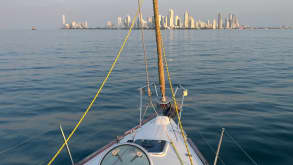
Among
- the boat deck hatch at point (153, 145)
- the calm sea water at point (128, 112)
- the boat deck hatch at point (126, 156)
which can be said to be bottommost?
the calm sea water at point (128, 112)

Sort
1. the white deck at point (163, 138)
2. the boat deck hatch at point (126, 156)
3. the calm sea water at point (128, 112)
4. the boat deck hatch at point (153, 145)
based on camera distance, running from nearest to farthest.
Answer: the boat deck hatch at point (126, 156), the white deck at point (163, 138), the boat deck hatch at point (153, 145), the calm sea water at point (128, 112)

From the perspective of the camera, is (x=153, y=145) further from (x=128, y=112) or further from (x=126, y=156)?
(x=128, y=112)

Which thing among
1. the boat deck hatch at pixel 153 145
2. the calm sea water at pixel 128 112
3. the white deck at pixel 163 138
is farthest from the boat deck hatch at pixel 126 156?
the calm sea water at pixel 128 112

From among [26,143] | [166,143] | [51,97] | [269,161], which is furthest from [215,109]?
[51,97]

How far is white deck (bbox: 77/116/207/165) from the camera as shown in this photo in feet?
23.1

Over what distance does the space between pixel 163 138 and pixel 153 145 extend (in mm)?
971

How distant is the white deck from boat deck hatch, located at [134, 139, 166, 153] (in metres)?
0.19

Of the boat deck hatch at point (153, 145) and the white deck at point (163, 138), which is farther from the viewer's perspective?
the boat deck hatch at point (153, 145)

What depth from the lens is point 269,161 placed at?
360 inches

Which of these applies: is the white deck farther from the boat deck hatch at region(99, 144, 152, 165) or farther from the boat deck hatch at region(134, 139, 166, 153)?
the boat deck hatch at region(99, 144, 152, 165)

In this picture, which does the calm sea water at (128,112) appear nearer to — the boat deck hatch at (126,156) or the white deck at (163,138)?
the white deck at (163,138)

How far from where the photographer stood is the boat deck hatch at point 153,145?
7.31 m

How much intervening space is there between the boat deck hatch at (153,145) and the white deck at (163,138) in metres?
0.19

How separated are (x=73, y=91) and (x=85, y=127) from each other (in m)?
7.81
